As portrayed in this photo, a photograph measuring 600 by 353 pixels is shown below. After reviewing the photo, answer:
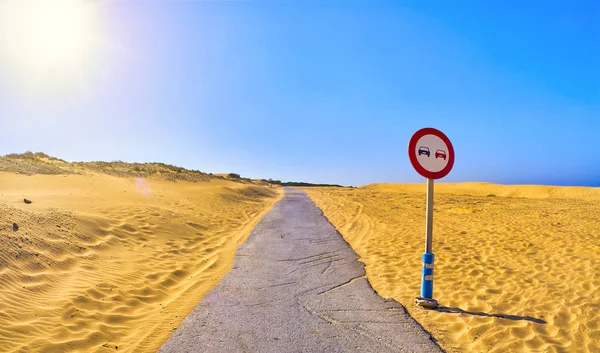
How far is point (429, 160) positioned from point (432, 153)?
0.39 feet

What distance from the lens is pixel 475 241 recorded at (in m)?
10.9

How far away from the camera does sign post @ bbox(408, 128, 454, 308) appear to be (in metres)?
5.26

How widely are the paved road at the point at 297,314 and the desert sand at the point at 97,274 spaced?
0.45m

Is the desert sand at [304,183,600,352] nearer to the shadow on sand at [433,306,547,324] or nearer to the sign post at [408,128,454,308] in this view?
the shadow on sand at [433,306,547,324]

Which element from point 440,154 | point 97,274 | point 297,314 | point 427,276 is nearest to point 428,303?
point 427,276

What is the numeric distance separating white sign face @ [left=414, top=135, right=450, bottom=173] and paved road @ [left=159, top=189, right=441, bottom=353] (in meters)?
2.17

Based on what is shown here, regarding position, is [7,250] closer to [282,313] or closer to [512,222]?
[282,313]

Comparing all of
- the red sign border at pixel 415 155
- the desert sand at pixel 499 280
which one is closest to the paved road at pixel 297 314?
the desert sand at pixel 499 280

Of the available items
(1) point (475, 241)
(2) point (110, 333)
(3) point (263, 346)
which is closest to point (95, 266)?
(2) point (110, 333)

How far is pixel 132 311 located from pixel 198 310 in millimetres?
1110

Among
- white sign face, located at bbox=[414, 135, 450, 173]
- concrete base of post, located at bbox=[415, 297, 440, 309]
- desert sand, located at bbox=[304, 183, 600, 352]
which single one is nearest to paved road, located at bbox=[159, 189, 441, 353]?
concrete base of post, located at bbox=[415, 297, 440, 309]

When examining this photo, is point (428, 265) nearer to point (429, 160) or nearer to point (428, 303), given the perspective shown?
point (428, 303)

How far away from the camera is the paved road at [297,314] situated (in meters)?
3.96

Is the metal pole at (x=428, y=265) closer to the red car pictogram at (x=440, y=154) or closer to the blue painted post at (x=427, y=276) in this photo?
the blue painted post at (x=427, y=276)
